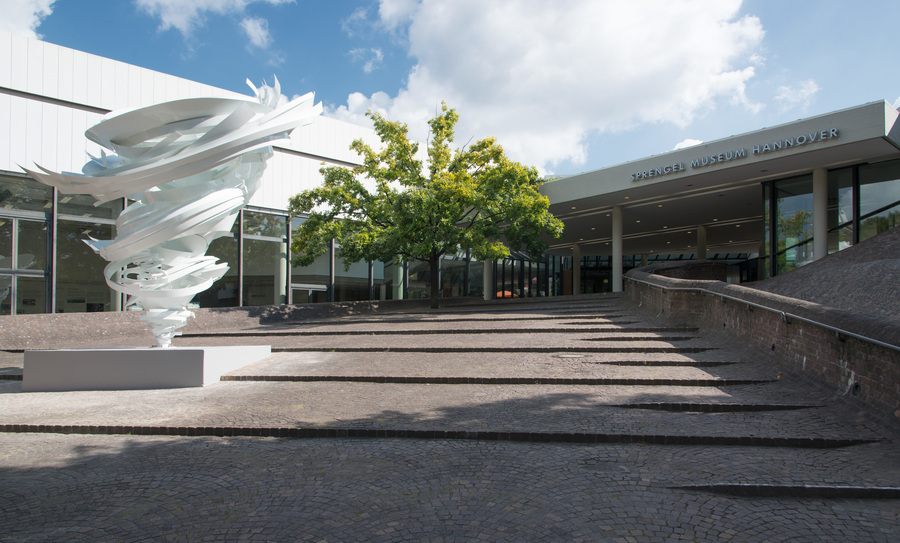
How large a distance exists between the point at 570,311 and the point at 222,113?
487 inches

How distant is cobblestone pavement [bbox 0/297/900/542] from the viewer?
146 inches

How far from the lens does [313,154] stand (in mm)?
22594

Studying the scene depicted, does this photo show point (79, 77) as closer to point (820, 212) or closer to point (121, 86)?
point (121, 86)

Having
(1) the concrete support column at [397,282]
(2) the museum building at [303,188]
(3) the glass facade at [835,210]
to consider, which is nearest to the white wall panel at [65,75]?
(2) the museum building at [303,188]

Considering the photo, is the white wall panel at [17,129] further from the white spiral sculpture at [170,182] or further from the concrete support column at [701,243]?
the concrete support column at [701,243]

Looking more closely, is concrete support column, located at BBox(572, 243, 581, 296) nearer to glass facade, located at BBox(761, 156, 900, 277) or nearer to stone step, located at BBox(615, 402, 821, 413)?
glass facade, located at BBox(761, 156, 900, 277)

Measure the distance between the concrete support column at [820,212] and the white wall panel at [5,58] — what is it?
25.3 meters

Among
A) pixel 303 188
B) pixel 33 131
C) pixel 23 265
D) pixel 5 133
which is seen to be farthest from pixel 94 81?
pixel 303 188

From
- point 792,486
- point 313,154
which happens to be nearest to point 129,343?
point 313,154

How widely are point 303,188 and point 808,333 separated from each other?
18944 mm

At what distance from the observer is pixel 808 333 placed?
7.65 m

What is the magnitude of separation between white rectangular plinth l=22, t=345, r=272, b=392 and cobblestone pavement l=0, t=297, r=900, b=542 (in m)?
0.38

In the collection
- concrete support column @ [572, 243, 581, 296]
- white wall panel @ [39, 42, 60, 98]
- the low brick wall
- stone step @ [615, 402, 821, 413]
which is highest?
white wall panel @ [39, 42, 60, 98]

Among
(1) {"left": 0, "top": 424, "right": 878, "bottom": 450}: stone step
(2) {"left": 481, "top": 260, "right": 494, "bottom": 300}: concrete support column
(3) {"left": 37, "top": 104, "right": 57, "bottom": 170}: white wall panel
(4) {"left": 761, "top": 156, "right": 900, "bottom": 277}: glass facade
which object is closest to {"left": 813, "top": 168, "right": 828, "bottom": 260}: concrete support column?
(4) {"left": 761, "top": 156, "right": 900, "bottom": 277}: glass facade
